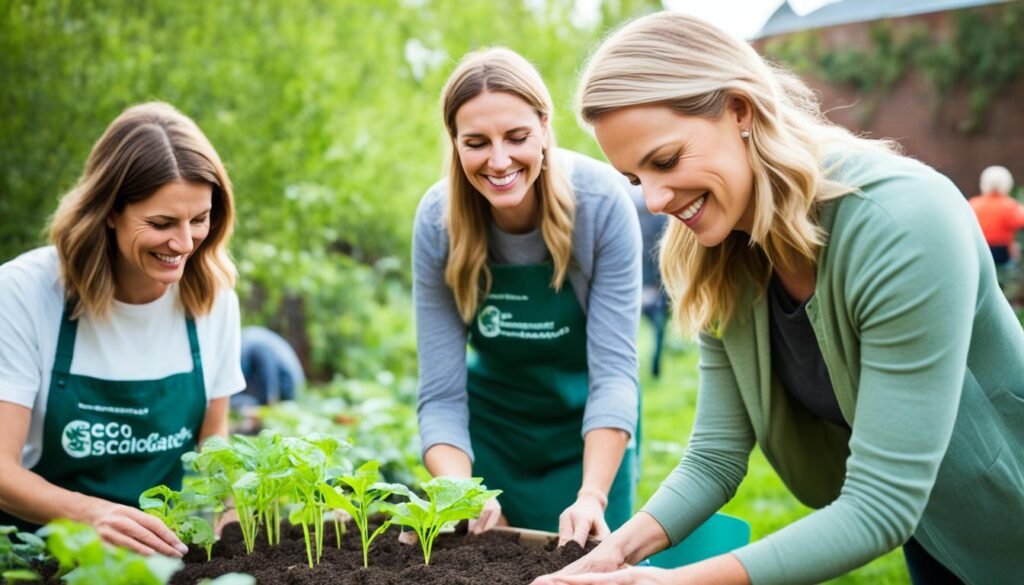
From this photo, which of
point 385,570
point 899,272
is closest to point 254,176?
point 385,570

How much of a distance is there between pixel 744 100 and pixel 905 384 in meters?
0.46

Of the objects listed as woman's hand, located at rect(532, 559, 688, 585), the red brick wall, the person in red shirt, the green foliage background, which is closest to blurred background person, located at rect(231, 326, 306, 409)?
the green foliage background

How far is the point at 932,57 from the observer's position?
13.3 m

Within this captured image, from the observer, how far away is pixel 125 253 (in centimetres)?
205

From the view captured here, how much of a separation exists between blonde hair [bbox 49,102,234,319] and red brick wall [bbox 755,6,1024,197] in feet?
37.8

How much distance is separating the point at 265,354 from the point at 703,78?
16.0ft

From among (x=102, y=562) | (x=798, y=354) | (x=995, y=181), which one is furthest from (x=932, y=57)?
(x=102, y=562)

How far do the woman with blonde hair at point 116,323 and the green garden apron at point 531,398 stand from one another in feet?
2.11

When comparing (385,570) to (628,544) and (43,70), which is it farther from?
(43,70)

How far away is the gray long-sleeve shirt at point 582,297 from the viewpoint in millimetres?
2193

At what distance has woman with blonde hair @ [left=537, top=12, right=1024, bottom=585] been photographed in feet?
4.50

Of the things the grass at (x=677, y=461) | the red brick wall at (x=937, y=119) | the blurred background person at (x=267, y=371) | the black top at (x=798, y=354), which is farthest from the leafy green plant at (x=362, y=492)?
the red brick wall at (x=937, y=119)

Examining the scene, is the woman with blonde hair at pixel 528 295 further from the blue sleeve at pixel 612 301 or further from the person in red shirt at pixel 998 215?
the person in red shirt at pixel 998 215

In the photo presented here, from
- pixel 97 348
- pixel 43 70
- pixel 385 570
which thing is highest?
pixel 43 70
